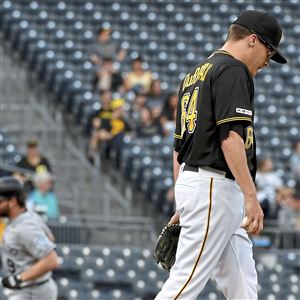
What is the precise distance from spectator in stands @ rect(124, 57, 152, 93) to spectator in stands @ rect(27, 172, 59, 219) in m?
2.99

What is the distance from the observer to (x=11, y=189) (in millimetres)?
6930

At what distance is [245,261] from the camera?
5371mm

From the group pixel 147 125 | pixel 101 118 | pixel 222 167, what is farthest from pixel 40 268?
pixel 147 125

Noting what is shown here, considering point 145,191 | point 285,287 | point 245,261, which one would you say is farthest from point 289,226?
point 245,261

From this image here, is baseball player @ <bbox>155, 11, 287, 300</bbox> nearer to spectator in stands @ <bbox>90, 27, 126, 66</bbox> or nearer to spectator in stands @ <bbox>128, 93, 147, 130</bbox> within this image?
spectator in stands @ <bbox>128, 93, 147, 130</bbox>

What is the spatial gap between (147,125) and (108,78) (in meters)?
0.97

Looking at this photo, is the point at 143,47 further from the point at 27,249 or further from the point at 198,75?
the point at 198,75

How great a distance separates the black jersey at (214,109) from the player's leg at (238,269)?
13.3 inches

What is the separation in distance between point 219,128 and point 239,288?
2.56 ft

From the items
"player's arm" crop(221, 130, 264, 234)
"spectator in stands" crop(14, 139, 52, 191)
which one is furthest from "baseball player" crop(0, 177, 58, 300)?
"spectator in stands" crop(14, 139, 52, 191)

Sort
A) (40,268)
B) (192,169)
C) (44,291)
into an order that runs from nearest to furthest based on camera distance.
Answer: (192,169), (40,268), (44,291)

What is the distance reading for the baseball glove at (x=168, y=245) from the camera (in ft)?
17.9

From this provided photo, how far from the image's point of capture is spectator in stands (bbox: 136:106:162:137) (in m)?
14.0

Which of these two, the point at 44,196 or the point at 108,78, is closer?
the point at 44,196
